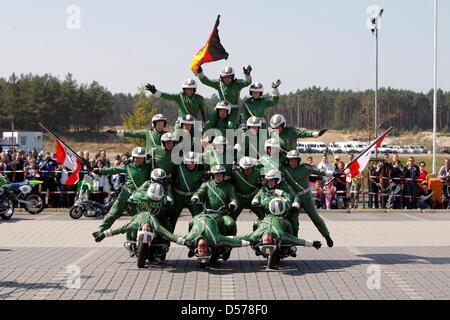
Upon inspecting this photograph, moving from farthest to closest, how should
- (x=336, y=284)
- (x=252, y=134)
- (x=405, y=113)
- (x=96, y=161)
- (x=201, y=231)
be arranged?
(x=405, y=113)
(x=96, y=161)
(x=252, y=134)
(x=201, y=231)
(x=336, y=284)

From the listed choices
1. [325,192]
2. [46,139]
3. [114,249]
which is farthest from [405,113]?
[114,249]

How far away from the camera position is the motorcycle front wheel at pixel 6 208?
1834 cm

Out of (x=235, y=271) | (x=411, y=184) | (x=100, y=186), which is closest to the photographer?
(x=235, y=271)

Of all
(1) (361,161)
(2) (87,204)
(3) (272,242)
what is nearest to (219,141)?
(3) (272,242)

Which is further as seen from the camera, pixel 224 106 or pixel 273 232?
pixel 224 106

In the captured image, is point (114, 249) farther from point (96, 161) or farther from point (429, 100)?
point (429, 100)

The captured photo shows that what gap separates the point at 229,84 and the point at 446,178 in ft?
35.4

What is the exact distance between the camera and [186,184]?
37.7 ft

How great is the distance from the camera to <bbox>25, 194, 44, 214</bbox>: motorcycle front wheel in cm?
1967

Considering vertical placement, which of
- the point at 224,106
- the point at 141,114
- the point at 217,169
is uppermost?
the point at 141,114

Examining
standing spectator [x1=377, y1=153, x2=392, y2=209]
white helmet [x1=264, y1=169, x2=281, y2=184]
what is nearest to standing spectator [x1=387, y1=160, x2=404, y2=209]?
standing spectator [x1=377, y1=153, x2=392, y2=209]

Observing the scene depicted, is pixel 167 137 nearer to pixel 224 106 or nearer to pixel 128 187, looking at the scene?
pixel 128 187
